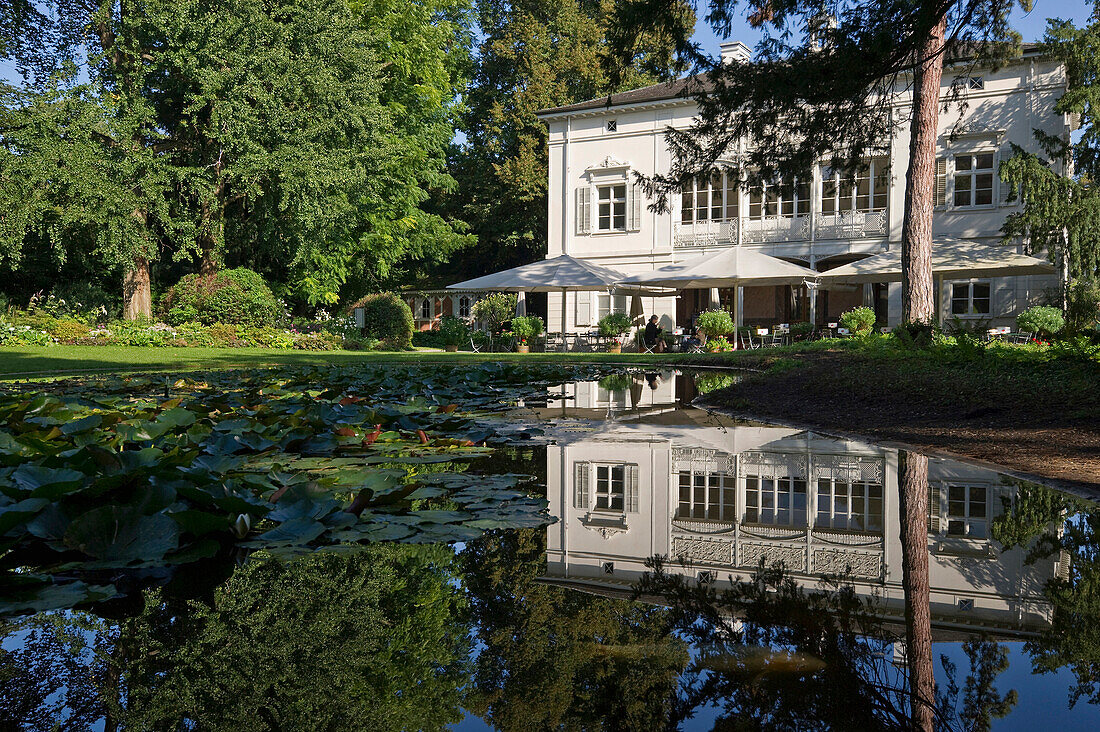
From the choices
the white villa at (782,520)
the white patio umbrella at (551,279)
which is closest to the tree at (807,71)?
the white villa at (782,520)

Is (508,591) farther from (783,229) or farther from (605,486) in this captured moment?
(783,229)

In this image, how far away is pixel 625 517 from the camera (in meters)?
3.00

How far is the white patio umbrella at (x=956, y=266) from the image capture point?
19.2 m

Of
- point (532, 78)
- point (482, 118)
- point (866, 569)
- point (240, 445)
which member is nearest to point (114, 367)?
point (240, 445)

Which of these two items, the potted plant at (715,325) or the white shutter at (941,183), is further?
the white shutter at (941,183)

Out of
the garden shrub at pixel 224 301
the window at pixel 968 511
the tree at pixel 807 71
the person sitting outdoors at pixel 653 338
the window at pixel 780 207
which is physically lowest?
the window at pixel 968 511

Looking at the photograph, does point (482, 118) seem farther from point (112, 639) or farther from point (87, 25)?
point (112, 639)

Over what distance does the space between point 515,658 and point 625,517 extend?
4.70ft

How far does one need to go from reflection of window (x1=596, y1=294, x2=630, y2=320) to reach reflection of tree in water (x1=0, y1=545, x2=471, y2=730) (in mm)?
24766

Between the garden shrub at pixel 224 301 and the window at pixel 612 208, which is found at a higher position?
the window at pixel 612 208

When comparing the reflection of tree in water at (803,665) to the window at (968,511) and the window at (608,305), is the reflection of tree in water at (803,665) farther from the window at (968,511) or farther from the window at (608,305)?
the window at (608,305)

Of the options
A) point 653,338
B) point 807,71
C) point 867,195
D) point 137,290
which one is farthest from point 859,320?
point 137,290

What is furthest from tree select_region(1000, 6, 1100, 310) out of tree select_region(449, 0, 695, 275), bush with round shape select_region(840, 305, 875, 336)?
tree select_region(449, 0, 695, 275)

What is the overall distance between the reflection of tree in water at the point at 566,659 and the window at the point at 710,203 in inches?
979
